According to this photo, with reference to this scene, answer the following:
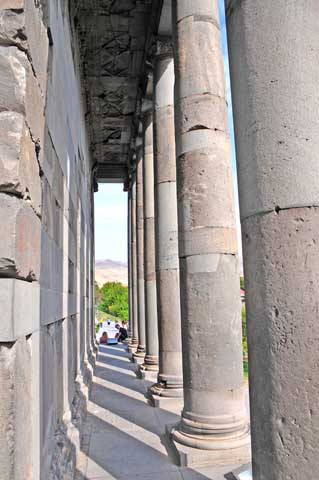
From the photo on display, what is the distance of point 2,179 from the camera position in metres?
3.78

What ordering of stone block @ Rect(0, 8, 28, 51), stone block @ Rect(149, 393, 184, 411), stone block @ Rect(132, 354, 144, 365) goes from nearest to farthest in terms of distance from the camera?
stone block @ Rect(0, 8, 28, 51), stone block @ Rect(149, 393, 184, 411), stone block @ Rect(132, 354, 144, 365)

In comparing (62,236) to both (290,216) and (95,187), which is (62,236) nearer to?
(290,216)

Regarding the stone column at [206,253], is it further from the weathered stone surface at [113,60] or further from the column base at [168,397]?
the weathered stone surface at [113,60]

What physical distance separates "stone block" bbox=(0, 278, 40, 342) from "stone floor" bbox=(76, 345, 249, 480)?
460 cm

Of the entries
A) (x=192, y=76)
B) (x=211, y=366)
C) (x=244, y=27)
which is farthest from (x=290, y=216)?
(x=192, y=76)

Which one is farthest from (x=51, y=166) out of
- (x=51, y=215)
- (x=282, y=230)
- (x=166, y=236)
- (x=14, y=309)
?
(x=166, y=236)

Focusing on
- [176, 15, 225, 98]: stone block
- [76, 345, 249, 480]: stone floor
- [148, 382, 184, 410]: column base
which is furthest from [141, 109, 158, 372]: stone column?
[176, 15, 225, 98]: stone block

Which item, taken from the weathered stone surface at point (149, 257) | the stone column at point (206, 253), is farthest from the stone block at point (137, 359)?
the stone column at point (206, 253)

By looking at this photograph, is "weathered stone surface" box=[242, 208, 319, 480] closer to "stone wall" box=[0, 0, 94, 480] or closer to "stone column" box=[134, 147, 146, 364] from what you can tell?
"stone wall" box=[0, 0, 94, 480]

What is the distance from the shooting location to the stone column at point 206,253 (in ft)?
26.0

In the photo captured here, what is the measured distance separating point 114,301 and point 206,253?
344 ft

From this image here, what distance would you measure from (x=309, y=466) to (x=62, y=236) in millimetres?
6242

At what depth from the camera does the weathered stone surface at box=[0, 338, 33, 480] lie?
11.5ft

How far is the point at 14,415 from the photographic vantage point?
362 centimetres
